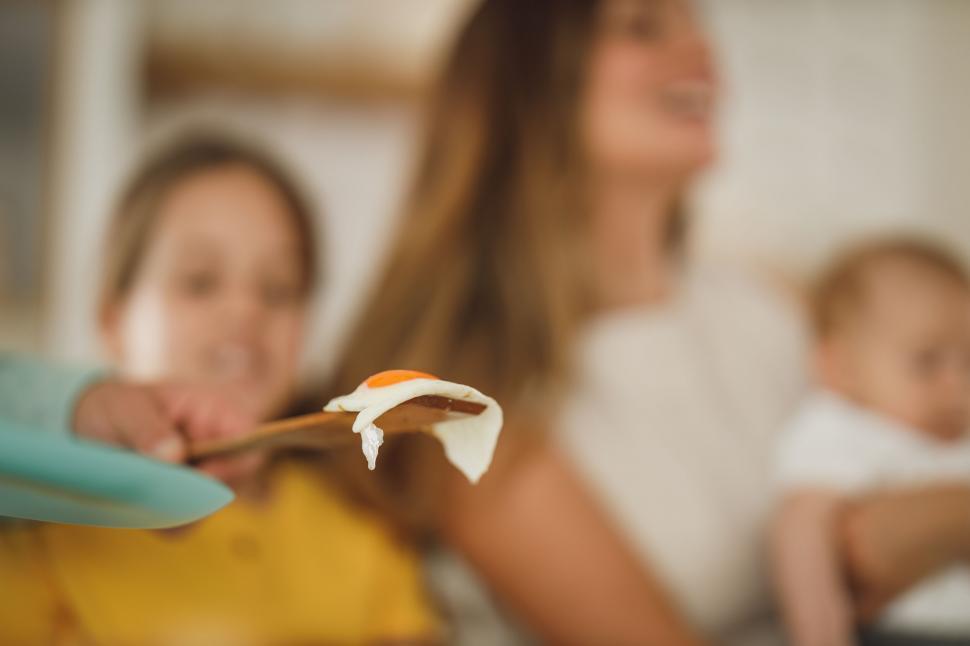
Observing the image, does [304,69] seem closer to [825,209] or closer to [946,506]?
[825,209]

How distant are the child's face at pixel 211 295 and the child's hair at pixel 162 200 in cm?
1

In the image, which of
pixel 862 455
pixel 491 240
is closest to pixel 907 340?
pixel 862 455

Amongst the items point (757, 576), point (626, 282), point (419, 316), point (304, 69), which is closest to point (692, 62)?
point (626, 282)

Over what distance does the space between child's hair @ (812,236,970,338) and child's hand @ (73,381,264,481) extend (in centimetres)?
67

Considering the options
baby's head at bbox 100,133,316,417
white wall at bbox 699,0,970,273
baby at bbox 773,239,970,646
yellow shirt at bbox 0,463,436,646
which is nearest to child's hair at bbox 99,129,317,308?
baby's head at bbox 100,133,316,417

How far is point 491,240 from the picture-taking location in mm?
1102

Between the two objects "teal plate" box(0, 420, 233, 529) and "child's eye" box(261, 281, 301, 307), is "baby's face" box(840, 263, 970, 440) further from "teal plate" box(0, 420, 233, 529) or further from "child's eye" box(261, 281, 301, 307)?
"teal plate" box(0, 420, 233, 529)

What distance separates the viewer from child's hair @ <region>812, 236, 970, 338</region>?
3.15ft

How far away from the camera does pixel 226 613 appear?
808 mm

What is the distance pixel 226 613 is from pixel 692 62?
85cm

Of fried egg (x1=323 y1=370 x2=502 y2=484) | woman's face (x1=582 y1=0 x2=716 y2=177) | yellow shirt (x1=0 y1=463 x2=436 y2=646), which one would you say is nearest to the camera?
fried egg (x1=323 y1=370 x2=502 y2=484)

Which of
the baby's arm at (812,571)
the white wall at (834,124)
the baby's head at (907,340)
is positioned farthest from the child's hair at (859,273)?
the white wall at (834,124)

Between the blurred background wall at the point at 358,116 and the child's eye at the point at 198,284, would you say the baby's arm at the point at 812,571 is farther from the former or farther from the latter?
the blurred background wall at the point at 358,116


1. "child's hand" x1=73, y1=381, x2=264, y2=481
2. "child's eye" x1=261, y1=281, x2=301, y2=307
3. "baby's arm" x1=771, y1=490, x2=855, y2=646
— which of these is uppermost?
"child's eye" x1=261, y1=281, x2=301, y2=307
